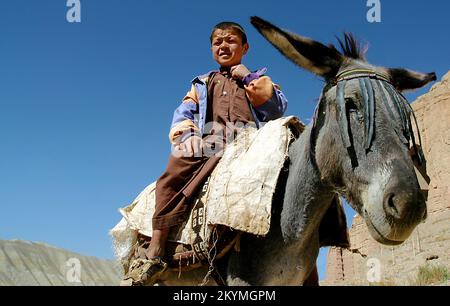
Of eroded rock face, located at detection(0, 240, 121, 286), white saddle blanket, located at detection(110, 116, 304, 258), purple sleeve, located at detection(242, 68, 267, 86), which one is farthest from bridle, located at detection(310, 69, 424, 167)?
eroded rock face, located at detection(0, 240, 121, 286)

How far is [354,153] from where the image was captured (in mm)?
2434

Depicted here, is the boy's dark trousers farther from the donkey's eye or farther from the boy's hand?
the donkey's eye

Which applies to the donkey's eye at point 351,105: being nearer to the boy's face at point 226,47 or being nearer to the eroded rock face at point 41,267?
the boy's face at point 226,47

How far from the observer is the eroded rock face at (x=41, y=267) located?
125ft

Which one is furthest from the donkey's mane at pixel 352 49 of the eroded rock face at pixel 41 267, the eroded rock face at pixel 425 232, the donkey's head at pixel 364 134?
the eroded rock face at pixel 41 267

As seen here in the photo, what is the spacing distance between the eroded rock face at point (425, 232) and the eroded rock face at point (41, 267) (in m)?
18.2

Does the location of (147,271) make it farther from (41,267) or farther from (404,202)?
(41,267)

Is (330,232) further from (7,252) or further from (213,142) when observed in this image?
(7,252)

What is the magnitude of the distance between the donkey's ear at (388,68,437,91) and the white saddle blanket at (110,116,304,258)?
0.72 metres

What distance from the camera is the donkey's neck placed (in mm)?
2883

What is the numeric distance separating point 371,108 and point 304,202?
2.48ft

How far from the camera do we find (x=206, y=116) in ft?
12.4

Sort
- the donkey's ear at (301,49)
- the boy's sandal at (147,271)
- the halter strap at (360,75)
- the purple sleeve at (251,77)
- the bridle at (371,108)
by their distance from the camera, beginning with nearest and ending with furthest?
the bridle at (371,108) → the halter strap at (360,75) → the donkey's ear at (301,49) → the boy's sandal at (147,271) → the purple sleeve at (251,77)
